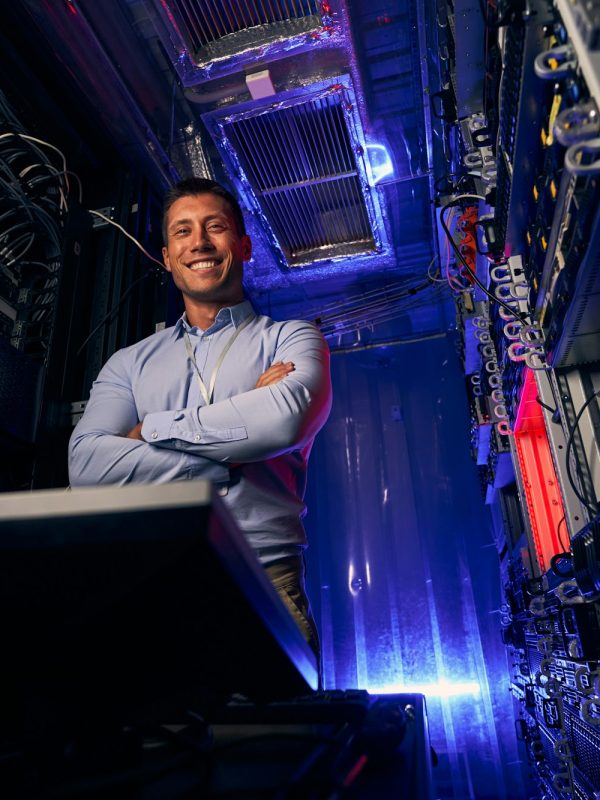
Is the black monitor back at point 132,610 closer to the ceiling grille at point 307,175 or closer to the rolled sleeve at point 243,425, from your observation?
the rolled sleeve at point 243,425

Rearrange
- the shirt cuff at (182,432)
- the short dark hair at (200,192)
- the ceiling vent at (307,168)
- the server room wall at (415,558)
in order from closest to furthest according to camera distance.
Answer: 1. the shirt cuff at (182,432)
2. the short dark hair at (200,192)
3. the ceiling vent at (307,168)
4. the server room wall at (415,558)

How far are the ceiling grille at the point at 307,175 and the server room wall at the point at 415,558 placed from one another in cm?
111

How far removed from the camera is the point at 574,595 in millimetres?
1451

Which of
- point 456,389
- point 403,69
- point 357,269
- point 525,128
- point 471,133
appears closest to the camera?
point 525,128

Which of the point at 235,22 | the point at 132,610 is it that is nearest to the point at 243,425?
the point at 132,610

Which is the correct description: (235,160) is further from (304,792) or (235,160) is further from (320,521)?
(304,792)

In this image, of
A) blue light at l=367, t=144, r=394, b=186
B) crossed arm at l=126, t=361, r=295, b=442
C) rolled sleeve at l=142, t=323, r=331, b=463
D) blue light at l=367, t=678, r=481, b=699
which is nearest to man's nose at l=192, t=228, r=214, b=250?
crossed arm at l=126, t=361, r=295, b=442

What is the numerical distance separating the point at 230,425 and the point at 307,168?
221cm

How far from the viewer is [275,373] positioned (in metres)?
1.35

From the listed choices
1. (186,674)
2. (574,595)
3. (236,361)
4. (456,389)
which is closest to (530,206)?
(236,361)

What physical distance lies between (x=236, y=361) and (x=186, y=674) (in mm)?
1060

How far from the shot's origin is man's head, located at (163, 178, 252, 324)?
1613mm

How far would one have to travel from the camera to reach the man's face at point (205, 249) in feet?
5.29

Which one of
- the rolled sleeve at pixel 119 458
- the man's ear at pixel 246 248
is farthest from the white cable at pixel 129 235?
the rolled sleeve at pixel 119 458
